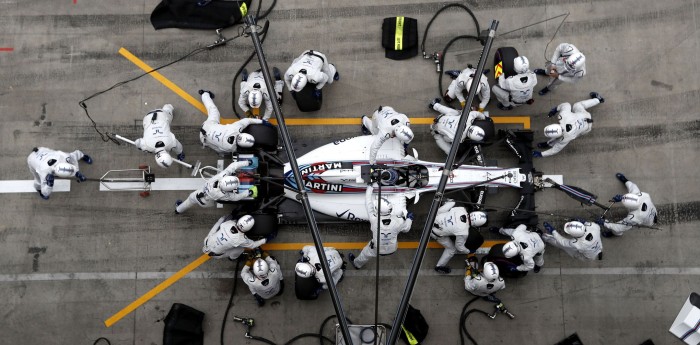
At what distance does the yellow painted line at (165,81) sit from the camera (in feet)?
33.1

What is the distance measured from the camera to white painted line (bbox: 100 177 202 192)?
384 inches

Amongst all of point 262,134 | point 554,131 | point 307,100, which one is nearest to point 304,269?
point 262,134

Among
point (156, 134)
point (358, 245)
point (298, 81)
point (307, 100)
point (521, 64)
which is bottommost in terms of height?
point (358, 245)

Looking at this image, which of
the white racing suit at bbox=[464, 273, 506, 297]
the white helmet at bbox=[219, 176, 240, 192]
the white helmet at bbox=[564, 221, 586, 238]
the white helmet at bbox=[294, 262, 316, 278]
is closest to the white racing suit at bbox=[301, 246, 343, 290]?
the white helmet at bbox=[294, 262, 316, 278]

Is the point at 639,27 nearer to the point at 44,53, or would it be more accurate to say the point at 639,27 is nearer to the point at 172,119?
the point at 172,119

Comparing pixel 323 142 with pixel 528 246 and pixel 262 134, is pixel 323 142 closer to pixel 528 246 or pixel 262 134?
pixel 262 134

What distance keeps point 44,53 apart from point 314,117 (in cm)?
606

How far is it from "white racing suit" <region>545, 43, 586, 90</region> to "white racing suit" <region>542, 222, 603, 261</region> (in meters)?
2.87

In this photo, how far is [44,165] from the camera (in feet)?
28.9

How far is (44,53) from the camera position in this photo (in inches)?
402

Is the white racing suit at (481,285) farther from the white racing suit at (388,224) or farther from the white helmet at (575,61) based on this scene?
the white helmet at (575,61)

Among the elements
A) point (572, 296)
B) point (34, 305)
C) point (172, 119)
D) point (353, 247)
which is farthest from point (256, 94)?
point (572, 296)

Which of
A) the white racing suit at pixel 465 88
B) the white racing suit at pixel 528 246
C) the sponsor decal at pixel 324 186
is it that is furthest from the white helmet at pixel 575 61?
the sponsor decal at pixel 324 186

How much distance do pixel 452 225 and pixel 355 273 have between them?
2.37 m
